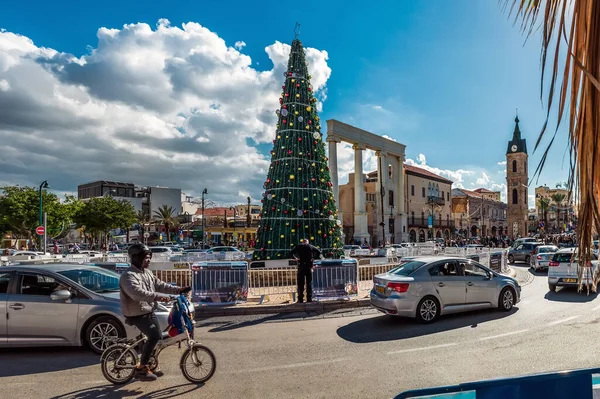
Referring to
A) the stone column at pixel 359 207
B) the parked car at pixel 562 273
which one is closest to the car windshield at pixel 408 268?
the parked car at pixel 562 273

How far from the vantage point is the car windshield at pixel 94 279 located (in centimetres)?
777

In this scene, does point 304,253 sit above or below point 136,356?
above

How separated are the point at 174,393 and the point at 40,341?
3251 mm

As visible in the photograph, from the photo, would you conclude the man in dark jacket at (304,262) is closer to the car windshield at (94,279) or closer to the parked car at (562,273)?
the car windshield at (94,279)

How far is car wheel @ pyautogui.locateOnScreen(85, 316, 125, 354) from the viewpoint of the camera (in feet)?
24.1

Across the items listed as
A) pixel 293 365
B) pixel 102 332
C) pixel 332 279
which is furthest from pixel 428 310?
pixel 102 332

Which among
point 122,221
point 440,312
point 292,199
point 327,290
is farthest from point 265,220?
point 122,221

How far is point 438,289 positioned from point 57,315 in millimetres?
7793

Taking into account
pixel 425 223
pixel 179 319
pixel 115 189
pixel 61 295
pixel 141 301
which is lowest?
pixel 179 319

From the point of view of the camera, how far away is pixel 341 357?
23.6ft

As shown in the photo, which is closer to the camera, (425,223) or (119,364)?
(119,364)

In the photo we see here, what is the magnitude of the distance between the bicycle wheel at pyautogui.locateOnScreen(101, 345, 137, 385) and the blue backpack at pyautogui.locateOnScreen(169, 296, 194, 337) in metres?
0.62

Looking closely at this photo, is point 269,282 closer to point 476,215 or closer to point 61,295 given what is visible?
point 61,295

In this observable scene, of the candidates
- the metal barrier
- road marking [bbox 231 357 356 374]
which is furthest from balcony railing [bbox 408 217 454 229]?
the metal barrier
